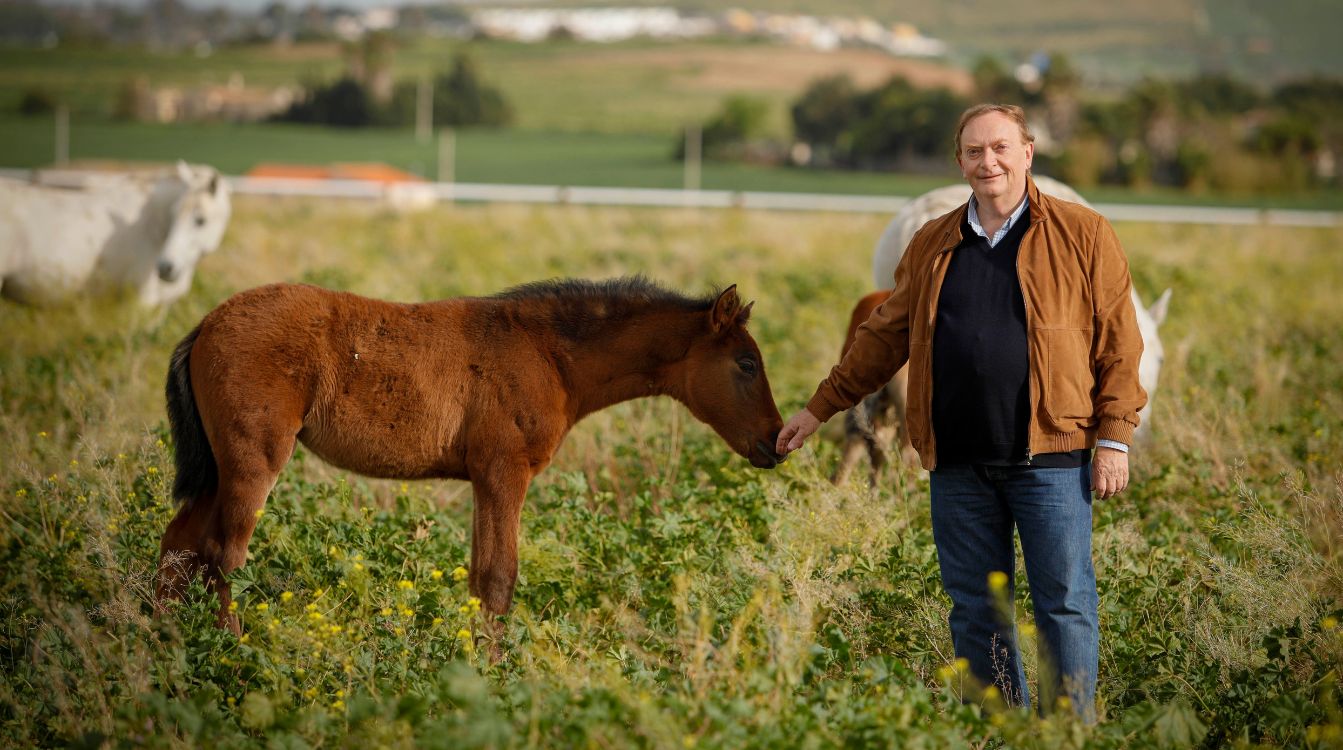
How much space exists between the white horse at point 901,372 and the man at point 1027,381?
2.05m

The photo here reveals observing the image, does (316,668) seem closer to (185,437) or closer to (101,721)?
(101,721)

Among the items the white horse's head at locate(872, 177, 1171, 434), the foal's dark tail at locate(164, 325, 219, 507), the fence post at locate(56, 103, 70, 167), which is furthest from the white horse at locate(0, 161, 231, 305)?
the fence post at locate(56, 103, 70, 167)

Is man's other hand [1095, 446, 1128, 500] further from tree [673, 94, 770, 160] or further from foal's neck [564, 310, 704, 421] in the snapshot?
tree [673, 94, 770, 160]

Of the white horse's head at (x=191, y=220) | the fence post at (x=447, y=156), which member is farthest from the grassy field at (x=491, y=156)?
the white horse's head at (x=191, y=220)

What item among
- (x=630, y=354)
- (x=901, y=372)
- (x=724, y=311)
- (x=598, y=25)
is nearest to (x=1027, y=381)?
(x=724, y=311)

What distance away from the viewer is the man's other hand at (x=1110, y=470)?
12.2ft

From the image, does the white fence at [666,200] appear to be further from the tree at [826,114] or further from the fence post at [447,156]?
the tree at [826,114]

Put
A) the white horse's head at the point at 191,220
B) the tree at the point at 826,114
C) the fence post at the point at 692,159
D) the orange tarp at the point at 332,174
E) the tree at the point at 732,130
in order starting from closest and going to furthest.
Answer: the white horse's head at the point at 191,220 < the orange tarp at the point at 332,174 < the fence post at the point at 692,159 < the tree at the point at 732,130 < the tree at the point at 826,114

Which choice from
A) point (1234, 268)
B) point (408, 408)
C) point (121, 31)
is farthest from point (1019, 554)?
point (121, 31)

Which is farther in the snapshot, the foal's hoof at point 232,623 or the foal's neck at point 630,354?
the foal's neck at point 630,354

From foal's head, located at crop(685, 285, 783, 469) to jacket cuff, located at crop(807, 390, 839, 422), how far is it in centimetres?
62

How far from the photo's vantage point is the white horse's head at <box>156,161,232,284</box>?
10.2m

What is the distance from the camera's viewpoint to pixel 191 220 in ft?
34.8

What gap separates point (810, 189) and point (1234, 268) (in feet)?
74.6
